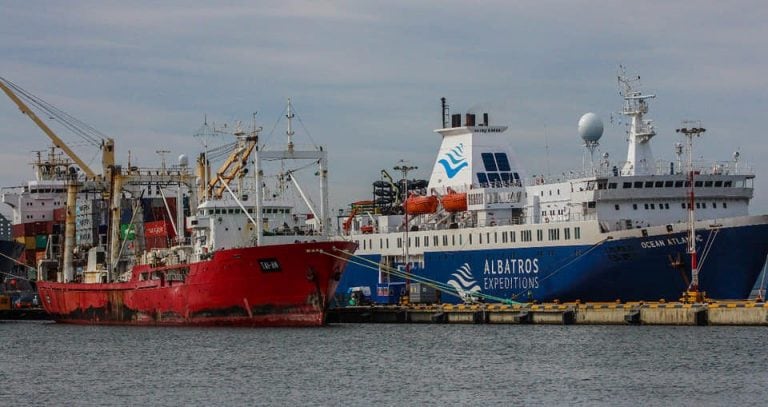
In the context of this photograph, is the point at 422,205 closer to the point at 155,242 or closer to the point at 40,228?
the point at 155,242

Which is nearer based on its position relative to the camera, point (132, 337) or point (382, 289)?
point (132, 337)

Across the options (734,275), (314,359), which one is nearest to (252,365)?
(314,359)

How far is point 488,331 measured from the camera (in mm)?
66125

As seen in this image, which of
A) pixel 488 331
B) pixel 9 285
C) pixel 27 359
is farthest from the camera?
pixel 9 285

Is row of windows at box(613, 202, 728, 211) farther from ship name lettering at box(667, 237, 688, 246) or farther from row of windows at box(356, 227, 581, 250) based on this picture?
ship name lettering at box(667, 237, 688, 246)

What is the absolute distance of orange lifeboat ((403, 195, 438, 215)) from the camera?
83.1m

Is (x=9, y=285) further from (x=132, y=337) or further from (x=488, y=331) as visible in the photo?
(x=488, y=331)

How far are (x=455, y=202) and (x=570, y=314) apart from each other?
15.9m

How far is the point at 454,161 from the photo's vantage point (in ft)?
276

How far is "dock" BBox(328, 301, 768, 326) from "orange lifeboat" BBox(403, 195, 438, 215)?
29.8 feet

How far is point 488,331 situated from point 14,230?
47.9m

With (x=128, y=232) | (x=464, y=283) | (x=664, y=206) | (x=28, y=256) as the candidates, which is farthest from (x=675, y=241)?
(x=28, y=256)

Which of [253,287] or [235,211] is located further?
[235,211]

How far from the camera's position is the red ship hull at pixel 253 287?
2613 inches
